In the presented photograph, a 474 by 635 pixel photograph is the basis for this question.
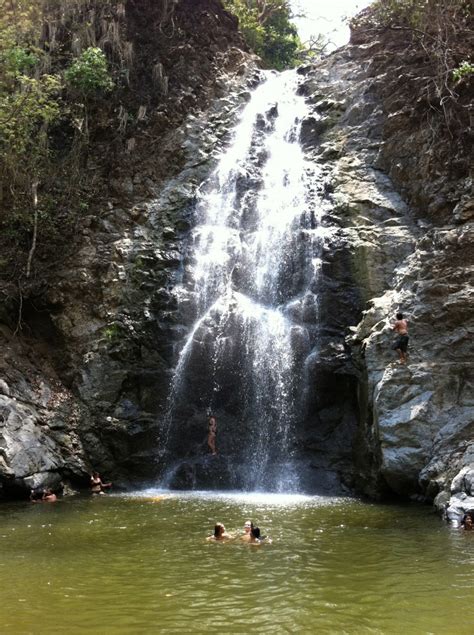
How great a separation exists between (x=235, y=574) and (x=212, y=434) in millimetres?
8769

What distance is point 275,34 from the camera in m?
36.2

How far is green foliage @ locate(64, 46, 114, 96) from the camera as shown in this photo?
23922 mm

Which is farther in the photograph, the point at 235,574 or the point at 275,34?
the point at 275,34

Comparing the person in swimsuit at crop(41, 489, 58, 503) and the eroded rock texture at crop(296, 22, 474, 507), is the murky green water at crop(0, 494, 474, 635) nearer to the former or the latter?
the eroded rock texture at crop(296, 22, 474, 507)

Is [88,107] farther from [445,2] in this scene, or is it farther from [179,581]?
[179,581]

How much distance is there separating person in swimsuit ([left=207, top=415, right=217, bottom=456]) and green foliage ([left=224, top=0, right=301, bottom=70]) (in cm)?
2524

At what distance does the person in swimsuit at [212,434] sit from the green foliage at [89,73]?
1510 cm

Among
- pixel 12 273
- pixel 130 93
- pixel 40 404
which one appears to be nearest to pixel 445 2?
pixel 130 93

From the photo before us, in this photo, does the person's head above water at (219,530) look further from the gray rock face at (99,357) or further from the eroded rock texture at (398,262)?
the gray rock face at (99,357)

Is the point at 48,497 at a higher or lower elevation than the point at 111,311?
lower

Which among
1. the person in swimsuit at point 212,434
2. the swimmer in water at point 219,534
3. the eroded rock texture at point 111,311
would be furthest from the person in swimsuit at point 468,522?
the eroded rock texture at point 111,311

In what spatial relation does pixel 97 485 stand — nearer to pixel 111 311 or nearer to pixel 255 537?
pixel 111 311

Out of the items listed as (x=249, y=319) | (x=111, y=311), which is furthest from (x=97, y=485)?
(x=249, y=319)

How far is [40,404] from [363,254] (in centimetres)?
1041
